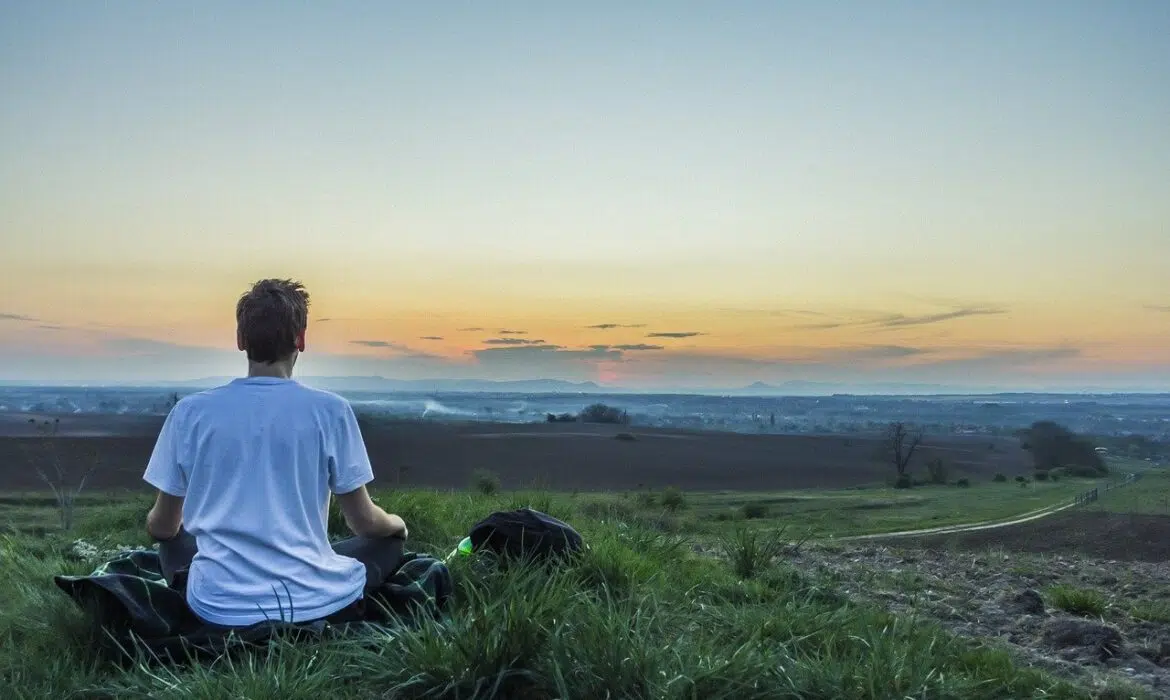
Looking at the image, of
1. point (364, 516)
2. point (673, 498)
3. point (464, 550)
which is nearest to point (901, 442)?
point (673, 498)

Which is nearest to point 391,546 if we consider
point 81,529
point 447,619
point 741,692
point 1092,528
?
point 447,619

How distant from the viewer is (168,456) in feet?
12.0

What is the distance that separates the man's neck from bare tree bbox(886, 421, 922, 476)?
142 feet

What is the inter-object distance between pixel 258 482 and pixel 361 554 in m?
0.91

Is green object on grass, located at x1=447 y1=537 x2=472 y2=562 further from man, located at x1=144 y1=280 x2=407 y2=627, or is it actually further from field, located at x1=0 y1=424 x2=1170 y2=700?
man, located at x1=144 y1=280 x2=407 y2=627

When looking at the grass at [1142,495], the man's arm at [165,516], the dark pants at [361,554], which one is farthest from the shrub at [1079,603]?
the grass at [1142,495]

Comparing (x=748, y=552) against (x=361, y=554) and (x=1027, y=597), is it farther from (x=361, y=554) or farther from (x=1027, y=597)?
(x=361, y=554)

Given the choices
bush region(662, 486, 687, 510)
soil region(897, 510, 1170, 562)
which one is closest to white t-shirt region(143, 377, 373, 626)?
soil region(897, 510, 1170, 562)

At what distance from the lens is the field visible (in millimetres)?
3279

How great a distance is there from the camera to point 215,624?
3.79m

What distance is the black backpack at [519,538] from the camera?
5.09m

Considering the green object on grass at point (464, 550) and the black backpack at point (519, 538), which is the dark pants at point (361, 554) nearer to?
the green object on grass at point (464, 550)

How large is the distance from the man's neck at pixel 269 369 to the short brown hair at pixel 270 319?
0.02m

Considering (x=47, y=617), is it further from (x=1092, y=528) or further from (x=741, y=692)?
(x=1092, y=528)
